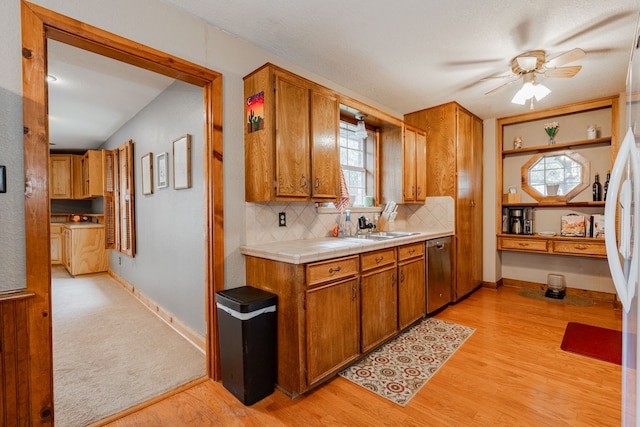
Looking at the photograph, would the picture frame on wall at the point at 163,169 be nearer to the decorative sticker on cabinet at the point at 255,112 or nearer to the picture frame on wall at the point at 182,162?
the picture frame on wall at the point at 182,162

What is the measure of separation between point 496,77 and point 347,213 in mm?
2025

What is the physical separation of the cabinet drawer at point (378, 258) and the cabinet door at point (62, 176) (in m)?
7.11

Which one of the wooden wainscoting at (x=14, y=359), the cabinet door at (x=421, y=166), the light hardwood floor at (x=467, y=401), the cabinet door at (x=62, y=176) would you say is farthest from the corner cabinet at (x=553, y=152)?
the cabinet door at (x=62, y=176)

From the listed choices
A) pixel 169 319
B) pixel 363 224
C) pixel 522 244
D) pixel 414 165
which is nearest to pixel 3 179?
pixel 169 319

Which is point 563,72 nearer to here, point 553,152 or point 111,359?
point 553,152

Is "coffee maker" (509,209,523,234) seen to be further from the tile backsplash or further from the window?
→ the window

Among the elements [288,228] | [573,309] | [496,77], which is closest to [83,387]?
[288,228]

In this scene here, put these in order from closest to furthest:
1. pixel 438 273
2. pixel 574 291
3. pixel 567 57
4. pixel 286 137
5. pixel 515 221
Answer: pixel 286 137 → pixel 567 57 → pixel 438 273 → pixel 574 291 → pixel 515 221

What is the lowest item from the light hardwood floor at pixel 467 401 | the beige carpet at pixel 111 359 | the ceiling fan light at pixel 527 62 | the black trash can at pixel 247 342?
the light hardwood floor at pixel 467 401

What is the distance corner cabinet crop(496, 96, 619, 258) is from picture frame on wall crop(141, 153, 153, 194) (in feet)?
15.5

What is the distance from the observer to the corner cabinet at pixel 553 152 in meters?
3.80

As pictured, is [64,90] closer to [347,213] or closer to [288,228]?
[288,228]

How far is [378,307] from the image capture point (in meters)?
2.52

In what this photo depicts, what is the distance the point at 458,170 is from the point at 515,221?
148 centimetres
